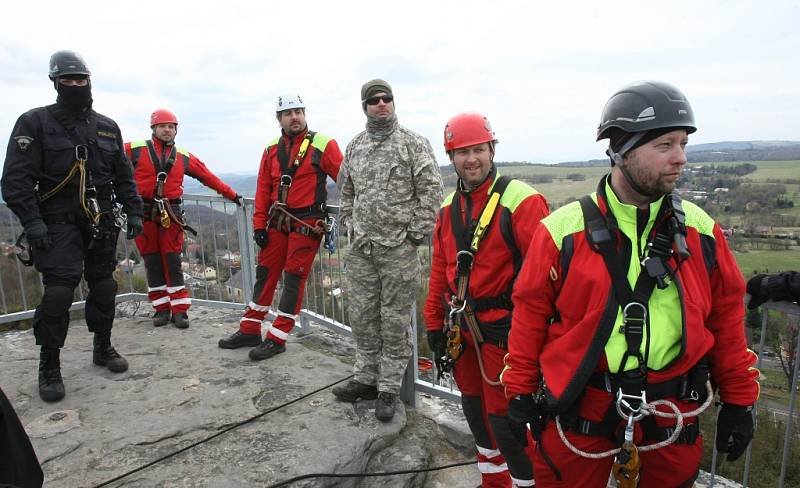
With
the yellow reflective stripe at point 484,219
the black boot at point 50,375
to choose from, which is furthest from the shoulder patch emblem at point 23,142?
the yellow reflective stripe at point 484,219

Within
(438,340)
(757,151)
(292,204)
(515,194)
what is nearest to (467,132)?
(515,194)

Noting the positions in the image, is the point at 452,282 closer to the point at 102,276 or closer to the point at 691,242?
the point at 691,242

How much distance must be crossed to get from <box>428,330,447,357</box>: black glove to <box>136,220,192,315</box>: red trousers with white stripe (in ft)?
12.4

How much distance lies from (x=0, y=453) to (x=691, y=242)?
267 centimetres

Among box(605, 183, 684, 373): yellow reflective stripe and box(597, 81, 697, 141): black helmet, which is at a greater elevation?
box(597, 81, 697, 141): black helmet

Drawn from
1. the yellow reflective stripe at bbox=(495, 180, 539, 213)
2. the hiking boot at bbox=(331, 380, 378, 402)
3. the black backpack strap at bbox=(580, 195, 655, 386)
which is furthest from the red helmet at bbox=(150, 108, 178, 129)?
the black backpack strap at bbox=(580, 195, 655, 386)

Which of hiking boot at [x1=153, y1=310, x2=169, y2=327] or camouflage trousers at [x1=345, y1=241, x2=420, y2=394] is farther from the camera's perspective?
hiking boot at [x1=153, y1=310, x2=169, y2=327]

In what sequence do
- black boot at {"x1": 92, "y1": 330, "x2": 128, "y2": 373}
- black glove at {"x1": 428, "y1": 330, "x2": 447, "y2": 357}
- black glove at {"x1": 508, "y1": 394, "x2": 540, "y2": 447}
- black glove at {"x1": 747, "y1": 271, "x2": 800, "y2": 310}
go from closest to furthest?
1. black glove at {"x1": 508, "y1": 394, "x2": 540, "y2": 447}
2. black glove at {"x1": 747, "y1": 271, "x2": 800, "y2": 310}
3. black glove at {"x1": 428, "y1": 330, "x2": 447, "y2": 357}
4. black boot at {"x1": 92, "y1": 330, "x2": 128, "y2": 373}

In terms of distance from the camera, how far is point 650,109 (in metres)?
1.97

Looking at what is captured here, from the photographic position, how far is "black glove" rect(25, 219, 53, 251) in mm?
3902

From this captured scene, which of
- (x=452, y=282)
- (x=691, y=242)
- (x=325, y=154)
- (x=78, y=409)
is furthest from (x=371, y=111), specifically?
(x=78, y=409)

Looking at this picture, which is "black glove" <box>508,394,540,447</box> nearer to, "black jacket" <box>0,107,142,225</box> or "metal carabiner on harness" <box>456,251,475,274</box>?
"metal carabiner on harness" <box>456,251,475,274</box>

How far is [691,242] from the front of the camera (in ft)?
6.67

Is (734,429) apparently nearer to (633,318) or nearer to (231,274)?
(633,318)
